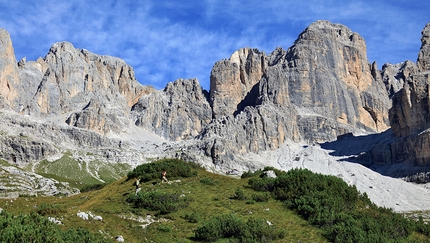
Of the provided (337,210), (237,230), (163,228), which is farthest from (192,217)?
(337,210)

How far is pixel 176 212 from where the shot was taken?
4166 centimetres

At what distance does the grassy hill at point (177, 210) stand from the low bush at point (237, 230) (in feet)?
1.10

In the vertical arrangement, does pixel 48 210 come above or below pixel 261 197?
below

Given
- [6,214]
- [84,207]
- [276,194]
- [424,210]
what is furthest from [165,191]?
[424,210]

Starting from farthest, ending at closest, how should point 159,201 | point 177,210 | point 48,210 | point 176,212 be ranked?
1. point 159,201
2. point 177,210
3. point 176,212
4. point 48,210

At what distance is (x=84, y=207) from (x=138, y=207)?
5.06 metres

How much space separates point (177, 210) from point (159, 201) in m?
1.73

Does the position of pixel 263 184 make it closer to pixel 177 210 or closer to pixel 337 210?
pixel 337 210

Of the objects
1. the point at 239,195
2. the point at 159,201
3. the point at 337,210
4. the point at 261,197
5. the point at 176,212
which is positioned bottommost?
the point at 176,212

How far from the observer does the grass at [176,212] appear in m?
34.3

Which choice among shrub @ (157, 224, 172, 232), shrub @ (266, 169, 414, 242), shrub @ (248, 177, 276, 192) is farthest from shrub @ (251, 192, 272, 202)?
shrub @ (157, 224, 172, 232)

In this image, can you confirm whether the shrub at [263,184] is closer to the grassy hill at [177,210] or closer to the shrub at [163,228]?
the grassy hill at [177,210]

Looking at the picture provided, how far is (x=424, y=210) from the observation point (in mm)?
175500

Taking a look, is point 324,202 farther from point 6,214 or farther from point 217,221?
point 6,214
